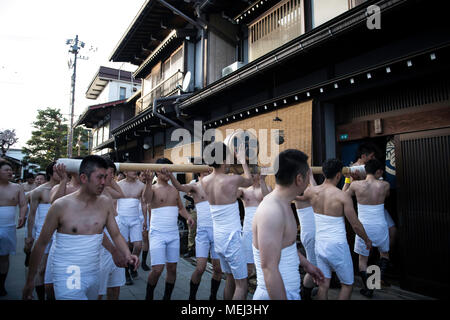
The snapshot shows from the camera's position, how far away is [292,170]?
2297mm

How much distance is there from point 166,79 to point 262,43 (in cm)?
583

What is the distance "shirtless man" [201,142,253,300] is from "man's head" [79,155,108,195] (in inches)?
66.5

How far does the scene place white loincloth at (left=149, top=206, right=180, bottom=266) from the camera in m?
4.19

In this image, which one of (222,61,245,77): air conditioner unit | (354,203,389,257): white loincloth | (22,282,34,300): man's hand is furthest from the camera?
(222,61,245,77): air conditioner unit

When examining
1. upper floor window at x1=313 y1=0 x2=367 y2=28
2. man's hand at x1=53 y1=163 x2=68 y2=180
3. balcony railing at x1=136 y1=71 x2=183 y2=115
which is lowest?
man's hand at x1=53 y1=163 x2=68 y2=180

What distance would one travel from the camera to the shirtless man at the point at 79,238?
2605mm

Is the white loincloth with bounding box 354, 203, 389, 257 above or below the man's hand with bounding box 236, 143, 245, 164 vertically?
below

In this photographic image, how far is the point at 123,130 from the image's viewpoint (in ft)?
46.6

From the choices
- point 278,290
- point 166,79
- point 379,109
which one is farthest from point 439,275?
point 166,79

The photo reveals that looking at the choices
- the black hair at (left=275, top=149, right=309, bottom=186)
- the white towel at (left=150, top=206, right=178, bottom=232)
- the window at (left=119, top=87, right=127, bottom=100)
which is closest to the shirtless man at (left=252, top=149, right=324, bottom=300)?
the black hair at (left=275, top=149, right=309, bottom=186)

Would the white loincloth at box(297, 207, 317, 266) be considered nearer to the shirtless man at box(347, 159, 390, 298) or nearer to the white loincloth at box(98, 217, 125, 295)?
the shirtless man at box(347, 159, 390, 298)

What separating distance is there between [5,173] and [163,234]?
326 centimetres

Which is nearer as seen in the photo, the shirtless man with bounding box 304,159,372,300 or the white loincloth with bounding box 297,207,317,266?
the shirtless man with bounding box 304,159,372,300

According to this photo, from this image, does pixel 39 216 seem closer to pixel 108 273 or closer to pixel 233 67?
pixel 108 273
